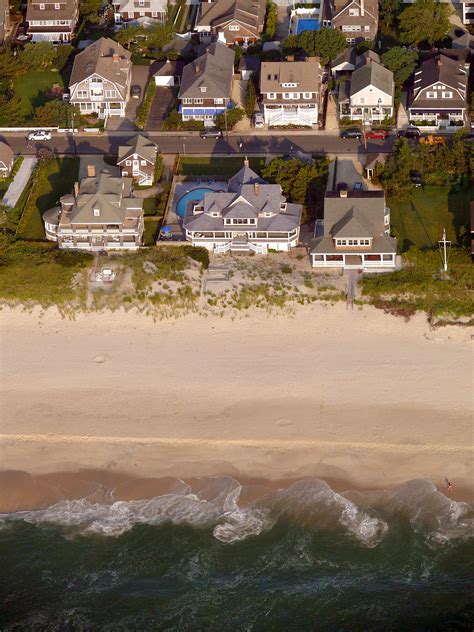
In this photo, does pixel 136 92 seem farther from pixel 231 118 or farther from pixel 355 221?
pixel 355 221

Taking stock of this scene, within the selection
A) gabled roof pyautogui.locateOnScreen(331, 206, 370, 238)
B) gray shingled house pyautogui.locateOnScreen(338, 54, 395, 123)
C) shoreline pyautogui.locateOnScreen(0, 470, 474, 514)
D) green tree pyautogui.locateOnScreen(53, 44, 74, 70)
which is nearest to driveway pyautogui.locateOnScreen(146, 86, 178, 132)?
green tree pyautogui.locateOnScreen(53, 44, 74, 70)

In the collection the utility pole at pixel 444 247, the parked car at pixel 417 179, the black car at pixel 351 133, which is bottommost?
the utility pole at pixel 444 247

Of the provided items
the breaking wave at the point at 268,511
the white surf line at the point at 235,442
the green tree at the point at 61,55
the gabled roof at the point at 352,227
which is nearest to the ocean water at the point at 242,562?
the breaking wave at the point at 268,511

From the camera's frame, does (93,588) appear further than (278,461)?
No

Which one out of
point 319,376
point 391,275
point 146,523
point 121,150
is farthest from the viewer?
point 121,150

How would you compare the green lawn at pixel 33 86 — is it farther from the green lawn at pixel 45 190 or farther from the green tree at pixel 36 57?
the green lawn at pixel 45 190

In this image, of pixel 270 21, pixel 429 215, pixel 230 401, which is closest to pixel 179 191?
pixel 429 215

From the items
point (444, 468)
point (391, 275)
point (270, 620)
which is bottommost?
point (270, 620)

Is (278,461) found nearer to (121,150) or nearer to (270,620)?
(270,620)

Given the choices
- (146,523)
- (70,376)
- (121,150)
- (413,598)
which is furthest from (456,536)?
(121,150)
